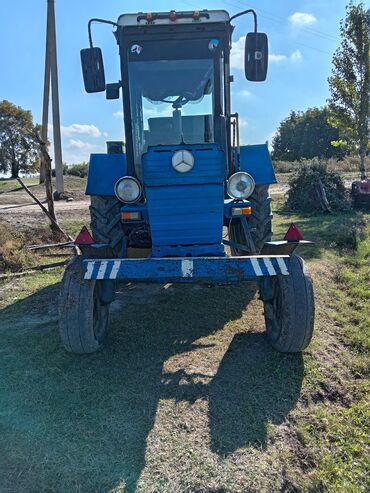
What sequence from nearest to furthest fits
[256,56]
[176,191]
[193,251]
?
[176,191]
[193,251]
[256,56]

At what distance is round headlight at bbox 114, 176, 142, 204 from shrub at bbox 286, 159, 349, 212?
8.99m

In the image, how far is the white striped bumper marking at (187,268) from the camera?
378cm

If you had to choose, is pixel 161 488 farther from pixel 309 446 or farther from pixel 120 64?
pixel 120 64

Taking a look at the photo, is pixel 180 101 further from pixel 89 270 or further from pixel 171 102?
pixel 89 270

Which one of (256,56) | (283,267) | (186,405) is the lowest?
(186,405)

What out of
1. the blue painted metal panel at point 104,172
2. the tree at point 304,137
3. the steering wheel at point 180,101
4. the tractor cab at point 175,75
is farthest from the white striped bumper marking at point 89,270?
the tree at point 304,137

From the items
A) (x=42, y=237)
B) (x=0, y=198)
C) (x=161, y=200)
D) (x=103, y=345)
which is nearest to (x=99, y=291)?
(x=103, y=345)

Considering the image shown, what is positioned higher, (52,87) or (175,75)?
(52,87)

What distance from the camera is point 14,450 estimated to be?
2918mm

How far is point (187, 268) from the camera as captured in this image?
3795mm

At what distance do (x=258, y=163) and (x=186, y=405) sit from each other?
12.0 ft

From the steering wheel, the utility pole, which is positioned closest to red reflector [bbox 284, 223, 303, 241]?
the steering wheel

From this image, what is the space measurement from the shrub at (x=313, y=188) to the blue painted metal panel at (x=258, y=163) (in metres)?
6.99

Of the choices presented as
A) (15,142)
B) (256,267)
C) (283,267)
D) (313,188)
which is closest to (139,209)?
(256,267)
